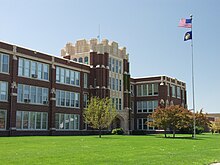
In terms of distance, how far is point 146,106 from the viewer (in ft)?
224

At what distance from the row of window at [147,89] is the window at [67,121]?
2071cm

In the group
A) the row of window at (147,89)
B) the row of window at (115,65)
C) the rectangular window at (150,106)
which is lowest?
the rectangular window at (150,106)

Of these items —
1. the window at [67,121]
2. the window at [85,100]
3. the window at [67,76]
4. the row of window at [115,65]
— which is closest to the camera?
the window at [67,121]

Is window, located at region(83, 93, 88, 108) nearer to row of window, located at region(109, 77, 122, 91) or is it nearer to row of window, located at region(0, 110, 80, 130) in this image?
row of window, located at region(0, 110, 80, 130)

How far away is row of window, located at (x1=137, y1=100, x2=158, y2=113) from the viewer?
67.6 metres

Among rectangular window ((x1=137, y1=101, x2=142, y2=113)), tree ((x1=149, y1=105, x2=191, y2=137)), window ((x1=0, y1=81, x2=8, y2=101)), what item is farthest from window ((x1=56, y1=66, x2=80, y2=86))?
rectangular window ((x1=137, y1=101, x2=142, y2=113))

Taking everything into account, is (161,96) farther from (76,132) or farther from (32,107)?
(32,107)

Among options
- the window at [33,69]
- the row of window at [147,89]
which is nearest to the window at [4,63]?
the window at [33,69]

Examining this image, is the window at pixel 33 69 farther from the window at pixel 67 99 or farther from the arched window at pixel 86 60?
the arched window at pixel 86 60

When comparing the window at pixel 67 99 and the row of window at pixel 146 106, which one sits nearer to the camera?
the window at pixel 67 99

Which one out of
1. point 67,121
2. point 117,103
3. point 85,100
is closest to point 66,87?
point 67,121

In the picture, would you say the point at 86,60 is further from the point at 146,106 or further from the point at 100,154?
the point at 100,154

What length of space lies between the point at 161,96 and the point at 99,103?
1112 inches

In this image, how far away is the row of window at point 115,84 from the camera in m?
58.1
